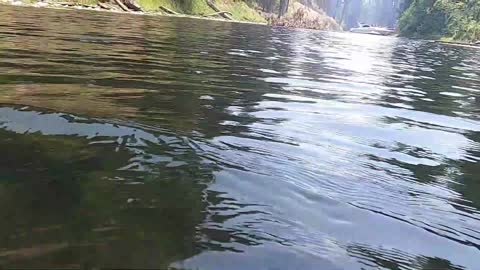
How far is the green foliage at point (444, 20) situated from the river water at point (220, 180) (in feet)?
272

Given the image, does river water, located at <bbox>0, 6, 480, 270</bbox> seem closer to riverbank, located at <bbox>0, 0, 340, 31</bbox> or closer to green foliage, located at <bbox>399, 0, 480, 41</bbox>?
riverbank, located at <bbox>0, 0, 340, 31</bbox>

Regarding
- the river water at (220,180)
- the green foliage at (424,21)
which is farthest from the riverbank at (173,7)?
the river water at (220,180)

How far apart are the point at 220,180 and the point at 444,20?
103 metres

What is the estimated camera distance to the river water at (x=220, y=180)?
246 centimetres

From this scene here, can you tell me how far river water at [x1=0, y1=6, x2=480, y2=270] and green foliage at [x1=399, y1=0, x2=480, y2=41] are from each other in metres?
83.0

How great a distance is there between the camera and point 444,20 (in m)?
95.9

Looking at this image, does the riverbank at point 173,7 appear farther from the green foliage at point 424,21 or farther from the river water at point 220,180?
the river water at point 220,180

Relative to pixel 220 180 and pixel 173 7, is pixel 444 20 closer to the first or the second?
pixel 173 7

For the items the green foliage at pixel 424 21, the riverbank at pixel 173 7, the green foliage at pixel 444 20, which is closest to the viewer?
the riverbank at pixel 173 7

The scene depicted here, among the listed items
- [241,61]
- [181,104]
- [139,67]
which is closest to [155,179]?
[181,104]

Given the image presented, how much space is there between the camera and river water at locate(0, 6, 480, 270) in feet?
8.06

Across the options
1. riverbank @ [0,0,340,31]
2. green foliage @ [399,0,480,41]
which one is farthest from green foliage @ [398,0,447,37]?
riverbank @ [0,0,340,31]

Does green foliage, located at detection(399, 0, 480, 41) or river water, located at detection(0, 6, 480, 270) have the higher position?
green foliage, located at detection(399, 0, 480, 41)

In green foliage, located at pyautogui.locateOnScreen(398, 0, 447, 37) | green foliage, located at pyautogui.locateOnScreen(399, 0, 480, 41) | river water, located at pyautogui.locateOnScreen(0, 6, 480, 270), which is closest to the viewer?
river water, located at pyautogui.locateOnScreen(0, 6, 480, 270)
